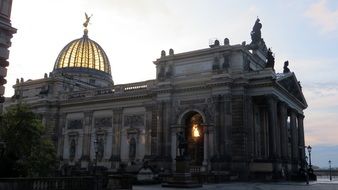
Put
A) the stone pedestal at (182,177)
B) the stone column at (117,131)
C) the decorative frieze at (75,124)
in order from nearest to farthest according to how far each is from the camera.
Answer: the stone pedestal at (182,177)
the stone column at (117,131)
the decorative frieze at (75,124)

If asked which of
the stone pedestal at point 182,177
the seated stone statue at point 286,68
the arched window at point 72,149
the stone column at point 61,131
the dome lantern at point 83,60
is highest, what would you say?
the dome lantern at point 83,60

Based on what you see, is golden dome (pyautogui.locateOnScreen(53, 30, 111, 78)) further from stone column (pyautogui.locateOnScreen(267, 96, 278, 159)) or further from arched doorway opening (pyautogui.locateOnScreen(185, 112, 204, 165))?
stone column (pyautogui.locateOnScreen(267, 96, 278, 159))

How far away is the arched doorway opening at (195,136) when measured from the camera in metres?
46.8

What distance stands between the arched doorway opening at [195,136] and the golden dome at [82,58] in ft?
103

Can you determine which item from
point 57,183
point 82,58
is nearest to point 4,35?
point 57,183

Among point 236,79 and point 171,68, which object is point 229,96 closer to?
point 236,79

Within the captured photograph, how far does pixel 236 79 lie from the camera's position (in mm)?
43188

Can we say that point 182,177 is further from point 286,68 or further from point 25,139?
point 286,68

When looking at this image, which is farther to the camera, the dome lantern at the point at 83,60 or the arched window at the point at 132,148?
the dome lantern at the point at 83,60

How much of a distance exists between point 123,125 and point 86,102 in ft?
23.5

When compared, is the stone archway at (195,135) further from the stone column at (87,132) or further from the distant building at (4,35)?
the distant building at (4,35)

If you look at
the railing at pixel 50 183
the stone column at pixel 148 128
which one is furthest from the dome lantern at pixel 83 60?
the railing at pixel 50 183

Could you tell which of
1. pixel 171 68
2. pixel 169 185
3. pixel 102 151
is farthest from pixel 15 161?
pixel 102 151

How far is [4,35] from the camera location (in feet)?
56.7
